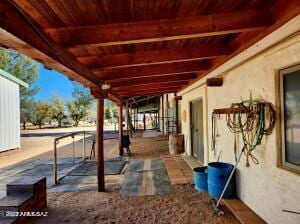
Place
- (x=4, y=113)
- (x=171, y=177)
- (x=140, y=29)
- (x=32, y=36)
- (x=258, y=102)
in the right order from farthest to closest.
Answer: (x=4, y=113), (x=171, y=177), (x=258, y=102), (x=140, y=29), (x=32, y=36)

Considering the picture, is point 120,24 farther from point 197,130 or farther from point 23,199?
point 197,130

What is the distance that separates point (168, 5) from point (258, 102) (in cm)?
169

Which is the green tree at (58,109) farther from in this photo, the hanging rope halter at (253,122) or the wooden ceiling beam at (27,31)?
the hanging rope halter at (253,122)

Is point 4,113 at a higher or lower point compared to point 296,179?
higher

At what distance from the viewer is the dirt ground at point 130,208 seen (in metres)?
3.44

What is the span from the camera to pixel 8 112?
36.2 ft

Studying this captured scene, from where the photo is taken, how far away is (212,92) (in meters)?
5.12

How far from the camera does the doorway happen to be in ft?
21.5

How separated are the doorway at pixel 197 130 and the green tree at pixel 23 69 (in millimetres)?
14658

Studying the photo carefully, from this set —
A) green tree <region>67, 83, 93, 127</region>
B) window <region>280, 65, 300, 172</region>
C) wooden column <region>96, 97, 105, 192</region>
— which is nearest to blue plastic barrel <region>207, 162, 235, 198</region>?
window <region>280, 65, 300, 172</region>

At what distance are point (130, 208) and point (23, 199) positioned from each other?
59.8 inches

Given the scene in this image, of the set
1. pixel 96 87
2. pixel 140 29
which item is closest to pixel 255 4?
pixel 140 29

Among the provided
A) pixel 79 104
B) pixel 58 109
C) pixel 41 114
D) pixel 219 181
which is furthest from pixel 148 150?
pixel 58 109

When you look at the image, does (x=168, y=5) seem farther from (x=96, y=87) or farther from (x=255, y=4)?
(x=96, y=87)
